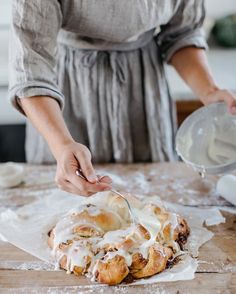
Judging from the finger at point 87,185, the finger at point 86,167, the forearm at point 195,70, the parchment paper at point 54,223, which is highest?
the forearm at point 195,70

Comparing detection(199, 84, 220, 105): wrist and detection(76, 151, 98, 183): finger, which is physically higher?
detection(199, 84, 220, 105): wrist

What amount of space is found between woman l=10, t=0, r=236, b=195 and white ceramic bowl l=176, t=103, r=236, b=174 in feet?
0.15

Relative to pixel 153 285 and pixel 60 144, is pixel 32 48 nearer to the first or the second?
pixel 60 144

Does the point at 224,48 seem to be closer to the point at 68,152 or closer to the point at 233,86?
the point at 233,86

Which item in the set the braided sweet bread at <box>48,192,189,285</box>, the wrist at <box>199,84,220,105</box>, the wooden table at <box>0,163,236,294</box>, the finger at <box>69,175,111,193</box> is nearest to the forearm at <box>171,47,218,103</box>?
the wrist at <box>199,84,220,105</box>

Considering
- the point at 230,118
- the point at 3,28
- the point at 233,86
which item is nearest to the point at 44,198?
the point at 230,118

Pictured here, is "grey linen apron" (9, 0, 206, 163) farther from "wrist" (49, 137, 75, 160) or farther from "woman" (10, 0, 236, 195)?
"wrist" (49, 137, 75, 160)

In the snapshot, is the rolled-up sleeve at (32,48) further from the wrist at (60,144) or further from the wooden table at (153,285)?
the wooden table at (153,285)

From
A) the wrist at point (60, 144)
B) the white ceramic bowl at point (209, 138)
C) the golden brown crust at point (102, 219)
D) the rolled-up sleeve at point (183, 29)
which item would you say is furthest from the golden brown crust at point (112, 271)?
the rolled-up sleeve at point (183, 29)

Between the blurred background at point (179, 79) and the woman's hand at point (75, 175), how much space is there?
0.88 metres

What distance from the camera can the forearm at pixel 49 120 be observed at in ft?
3.55

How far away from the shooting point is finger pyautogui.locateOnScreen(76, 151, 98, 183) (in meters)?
1.00

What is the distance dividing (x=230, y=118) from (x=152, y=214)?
328 millimetres

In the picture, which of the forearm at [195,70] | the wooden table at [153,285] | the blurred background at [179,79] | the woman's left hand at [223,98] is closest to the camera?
the wooden table at [153,285]
